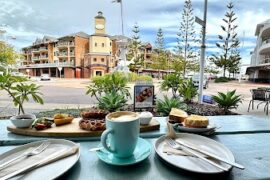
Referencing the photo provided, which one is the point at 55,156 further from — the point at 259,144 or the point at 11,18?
the point at 11,18

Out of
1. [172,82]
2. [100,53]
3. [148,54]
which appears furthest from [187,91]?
[148,54]

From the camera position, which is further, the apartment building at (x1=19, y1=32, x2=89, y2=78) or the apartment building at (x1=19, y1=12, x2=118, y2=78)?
the apartment building at (x1=19, y1=32, x2=89, y2=78)

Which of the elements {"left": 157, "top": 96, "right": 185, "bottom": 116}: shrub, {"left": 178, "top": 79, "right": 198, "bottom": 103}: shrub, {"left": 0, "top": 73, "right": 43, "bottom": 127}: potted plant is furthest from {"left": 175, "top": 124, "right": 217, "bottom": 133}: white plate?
{"left": 178, "top": 79, "right": 198, "bottom": 103}: shrub

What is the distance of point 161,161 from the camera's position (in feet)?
1.91

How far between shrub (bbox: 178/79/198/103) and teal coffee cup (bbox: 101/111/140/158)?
3.10m

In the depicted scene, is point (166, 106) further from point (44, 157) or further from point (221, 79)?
point (221, 79)

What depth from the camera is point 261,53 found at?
16.9m

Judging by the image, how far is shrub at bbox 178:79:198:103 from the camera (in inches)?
138

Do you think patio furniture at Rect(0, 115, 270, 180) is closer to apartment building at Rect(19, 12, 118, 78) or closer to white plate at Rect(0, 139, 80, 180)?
white plate at Rect(0, 139, 80, 180)

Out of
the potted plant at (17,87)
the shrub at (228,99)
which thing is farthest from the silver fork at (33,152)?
the shrub at (228,99)

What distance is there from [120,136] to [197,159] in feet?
0.78

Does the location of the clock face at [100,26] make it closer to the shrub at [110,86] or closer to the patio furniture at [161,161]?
the shrub at [110,86]

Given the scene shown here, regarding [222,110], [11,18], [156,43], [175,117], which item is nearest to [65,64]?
[156,43]

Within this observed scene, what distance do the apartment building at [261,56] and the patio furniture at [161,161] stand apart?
17297mm
